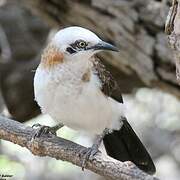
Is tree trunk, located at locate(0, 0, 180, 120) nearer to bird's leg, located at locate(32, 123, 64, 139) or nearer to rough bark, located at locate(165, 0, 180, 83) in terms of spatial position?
bird's leg, located at locate(32, 123, 64, 139)

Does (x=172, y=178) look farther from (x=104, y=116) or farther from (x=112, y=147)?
(x=104, y=116)

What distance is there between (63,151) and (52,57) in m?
0.62

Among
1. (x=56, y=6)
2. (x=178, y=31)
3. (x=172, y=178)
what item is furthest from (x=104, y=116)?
(x=172, y=178)

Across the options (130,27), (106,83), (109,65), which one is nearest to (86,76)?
(106,83)

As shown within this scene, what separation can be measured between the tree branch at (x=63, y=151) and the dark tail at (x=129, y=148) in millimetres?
742

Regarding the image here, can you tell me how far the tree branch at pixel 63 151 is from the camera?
11.0 ft

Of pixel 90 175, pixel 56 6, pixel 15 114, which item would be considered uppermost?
pixel 56 6

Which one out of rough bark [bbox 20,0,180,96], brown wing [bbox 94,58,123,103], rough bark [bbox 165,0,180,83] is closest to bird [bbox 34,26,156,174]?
brown wing [bbox 94,58,123,103]

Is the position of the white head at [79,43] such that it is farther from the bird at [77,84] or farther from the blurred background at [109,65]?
the blurred background at [109,65]

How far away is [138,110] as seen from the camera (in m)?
7.56

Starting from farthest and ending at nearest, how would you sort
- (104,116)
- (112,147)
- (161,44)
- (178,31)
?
(161,44), (112,147), (104,116), (178,31)

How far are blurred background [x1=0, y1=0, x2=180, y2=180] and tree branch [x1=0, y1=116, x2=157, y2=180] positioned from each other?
127cm

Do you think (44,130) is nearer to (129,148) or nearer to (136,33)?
(129,148)

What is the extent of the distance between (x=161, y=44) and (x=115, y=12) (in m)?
0.46
